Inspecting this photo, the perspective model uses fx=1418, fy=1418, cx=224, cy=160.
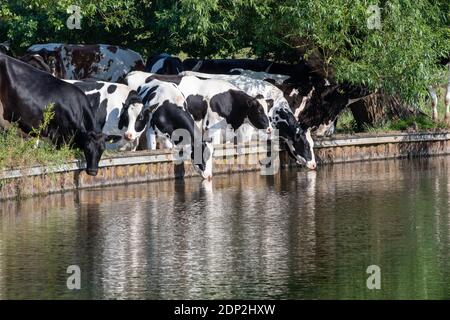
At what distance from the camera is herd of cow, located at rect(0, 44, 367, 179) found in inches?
1160

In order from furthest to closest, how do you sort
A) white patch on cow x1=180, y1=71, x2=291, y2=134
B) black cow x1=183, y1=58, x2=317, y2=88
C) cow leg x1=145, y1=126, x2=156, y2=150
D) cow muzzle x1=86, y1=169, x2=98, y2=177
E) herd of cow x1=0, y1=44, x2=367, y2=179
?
black cow x1=183, y1=58, x2=317, y2=88 → white patch on cow x1=180, y1=71, x2=291, y2=134 → cow leg x1=145, y1=126, x2=156, y2=150 → herd of cow x1=0, y1=44, x2=367, y2=179 → cow muzzle x1=86, y1=169, x2=98, y2=177

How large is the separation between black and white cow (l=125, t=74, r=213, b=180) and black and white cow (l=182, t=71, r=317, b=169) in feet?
9.85

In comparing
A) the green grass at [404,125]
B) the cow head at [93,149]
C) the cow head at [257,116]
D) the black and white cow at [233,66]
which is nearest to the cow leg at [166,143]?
the cow head at [93,149]

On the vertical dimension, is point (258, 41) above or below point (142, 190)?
above

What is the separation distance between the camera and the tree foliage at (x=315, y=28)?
108 ft

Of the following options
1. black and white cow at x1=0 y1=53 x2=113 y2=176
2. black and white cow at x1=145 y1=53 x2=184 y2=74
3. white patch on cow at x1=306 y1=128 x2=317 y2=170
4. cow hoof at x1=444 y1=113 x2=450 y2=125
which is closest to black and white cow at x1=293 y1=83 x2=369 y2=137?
white patch on cow at x1=306 y1=128 x2=317 y2=170

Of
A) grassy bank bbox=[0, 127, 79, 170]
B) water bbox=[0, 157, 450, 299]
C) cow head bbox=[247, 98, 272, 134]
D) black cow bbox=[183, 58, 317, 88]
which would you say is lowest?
water bbox=[0, 157, 450, 299]

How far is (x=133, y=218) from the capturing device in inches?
965

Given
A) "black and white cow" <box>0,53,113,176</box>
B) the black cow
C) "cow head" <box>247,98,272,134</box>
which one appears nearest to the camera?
"black and white cow" <box>0,53,113,176</box>

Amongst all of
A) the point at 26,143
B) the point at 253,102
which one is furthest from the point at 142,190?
the point at 253,102

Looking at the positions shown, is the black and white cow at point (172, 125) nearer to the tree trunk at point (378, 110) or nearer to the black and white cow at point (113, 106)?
the black and white cow at point (113, 106)

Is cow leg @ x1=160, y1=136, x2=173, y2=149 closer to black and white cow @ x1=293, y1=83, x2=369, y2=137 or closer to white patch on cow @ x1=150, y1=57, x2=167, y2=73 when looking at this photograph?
white patch on cow @ x1=150, y1=57, x2=167, y2=73

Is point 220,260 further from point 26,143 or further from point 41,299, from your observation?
point 26,143
